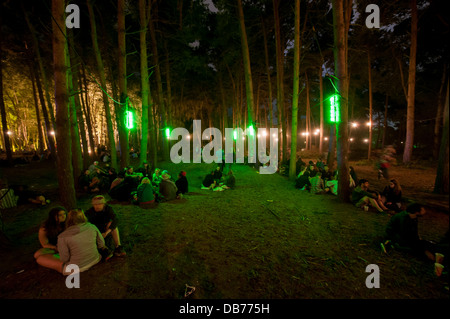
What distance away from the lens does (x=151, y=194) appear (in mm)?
7184

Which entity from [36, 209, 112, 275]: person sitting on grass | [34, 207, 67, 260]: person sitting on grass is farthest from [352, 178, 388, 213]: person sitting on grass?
[34, 207, 67, 260]: person sitting on grass

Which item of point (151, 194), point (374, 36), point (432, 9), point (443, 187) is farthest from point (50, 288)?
point (374, 36)

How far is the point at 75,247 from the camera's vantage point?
330 centimetres

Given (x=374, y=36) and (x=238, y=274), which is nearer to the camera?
(x=238, y=274)

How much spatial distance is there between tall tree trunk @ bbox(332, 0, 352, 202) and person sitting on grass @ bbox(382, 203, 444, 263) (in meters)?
3.55

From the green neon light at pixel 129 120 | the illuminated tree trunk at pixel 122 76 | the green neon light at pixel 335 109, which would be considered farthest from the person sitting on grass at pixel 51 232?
the green neon light at pixel 335 109

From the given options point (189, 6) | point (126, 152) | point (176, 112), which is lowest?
point (126, 152)

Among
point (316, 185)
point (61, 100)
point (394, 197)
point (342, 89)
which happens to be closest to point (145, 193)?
point (61, 100)

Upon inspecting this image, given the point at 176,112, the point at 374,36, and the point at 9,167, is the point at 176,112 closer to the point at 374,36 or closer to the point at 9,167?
the point at 9,167

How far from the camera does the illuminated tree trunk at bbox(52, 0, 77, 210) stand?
16.6 ft

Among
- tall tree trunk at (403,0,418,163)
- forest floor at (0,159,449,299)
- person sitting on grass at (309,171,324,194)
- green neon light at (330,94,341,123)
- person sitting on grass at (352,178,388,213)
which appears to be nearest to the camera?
forest floor at (0,159,449,299)

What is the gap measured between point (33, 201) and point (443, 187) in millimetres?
15984

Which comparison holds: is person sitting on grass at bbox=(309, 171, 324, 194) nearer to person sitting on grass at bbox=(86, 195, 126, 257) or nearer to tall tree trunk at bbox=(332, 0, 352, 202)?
tall tree trunk at bbox=(332, 0, 352, 202)

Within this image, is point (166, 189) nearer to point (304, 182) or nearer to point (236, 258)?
point (236, 258)
